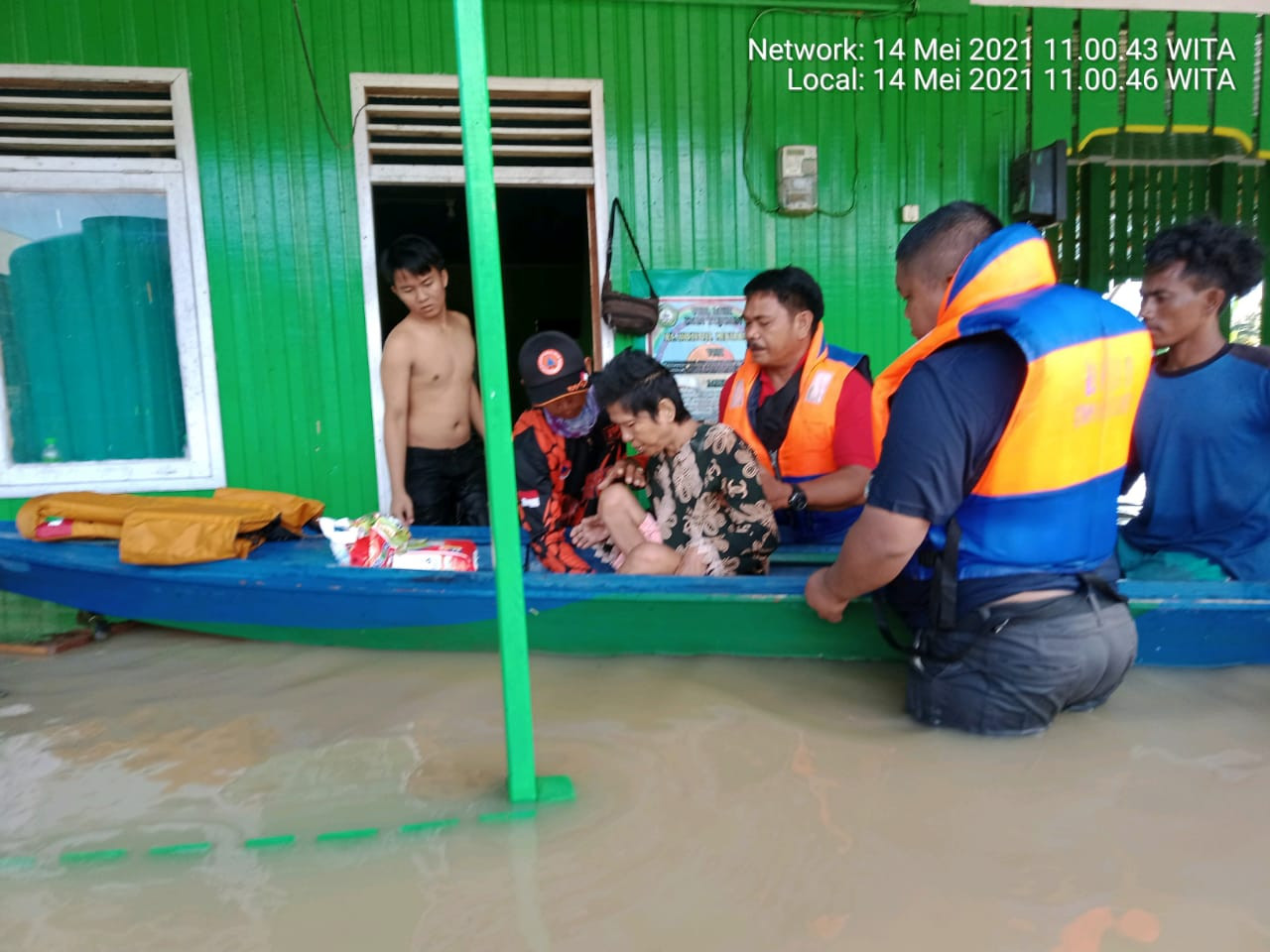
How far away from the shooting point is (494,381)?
187 cm

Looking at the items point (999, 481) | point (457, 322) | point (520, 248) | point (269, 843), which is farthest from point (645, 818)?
point (520, 248)

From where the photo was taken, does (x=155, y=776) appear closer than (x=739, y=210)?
Yes

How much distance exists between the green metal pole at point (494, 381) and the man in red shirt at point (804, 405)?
1.33 metres

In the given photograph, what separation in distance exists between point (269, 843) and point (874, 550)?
1.50 m

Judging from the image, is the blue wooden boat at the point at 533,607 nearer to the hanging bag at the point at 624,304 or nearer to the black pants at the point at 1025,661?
the black pants at the point at 1025,661

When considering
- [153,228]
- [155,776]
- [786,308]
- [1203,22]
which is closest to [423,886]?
[155,776]

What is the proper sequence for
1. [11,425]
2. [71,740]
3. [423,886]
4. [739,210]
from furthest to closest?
[739,210], [11,425], [71,740], [423,886]

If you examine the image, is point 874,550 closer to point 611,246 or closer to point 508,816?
point 508,816

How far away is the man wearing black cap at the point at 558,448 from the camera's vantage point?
3137 mm

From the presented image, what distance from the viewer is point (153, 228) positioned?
4.51 m

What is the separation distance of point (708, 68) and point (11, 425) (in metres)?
4.29

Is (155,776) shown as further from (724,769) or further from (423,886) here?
(724,769)

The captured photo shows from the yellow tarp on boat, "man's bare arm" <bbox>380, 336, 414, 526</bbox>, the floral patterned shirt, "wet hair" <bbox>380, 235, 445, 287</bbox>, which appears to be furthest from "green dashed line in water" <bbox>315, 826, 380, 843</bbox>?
"wet hair" <bbox>380, 235, 445, 287</bbox>

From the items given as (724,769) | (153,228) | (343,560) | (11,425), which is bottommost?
(724,769)
